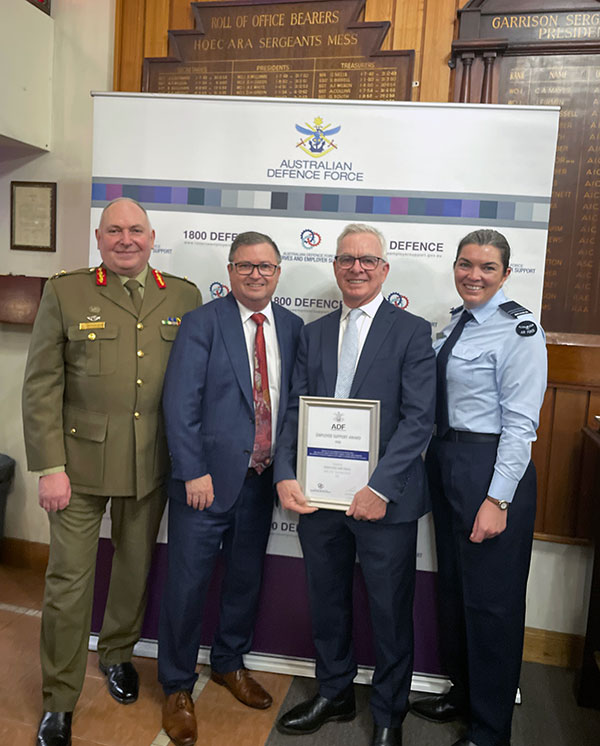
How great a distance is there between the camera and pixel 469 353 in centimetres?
192

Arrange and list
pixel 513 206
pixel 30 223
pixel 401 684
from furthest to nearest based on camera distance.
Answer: pixel 30 223
pixel 513 206
pixel 401 684

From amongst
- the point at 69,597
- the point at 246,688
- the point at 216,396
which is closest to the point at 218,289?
the point at 216,396

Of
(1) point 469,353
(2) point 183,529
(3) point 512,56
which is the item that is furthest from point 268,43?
(2) point 183,529

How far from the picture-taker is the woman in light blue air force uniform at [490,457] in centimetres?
183

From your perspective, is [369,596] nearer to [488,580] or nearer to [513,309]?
[488,580]

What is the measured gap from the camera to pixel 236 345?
2055 mm

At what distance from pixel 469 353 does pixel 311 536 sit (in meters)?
0.82

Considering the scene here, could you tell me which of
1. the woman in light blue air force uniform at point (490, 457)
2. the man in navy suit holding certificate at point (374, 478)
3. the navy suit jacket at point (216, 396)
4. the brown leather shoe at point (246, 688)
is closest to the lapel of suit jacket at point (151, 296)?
the navy suit jacket at point (216, 396)

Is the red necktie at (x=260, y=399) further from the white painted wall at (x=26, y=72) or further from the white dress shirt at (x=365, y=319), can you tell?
the white painted wall at (x=26, y=72)

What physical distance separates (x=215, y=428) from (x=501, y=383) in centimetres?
95

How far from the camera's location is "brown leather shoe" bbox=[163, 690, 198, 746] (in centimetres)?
203

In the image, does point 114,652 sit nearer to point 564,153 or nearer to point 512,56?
point 564,153

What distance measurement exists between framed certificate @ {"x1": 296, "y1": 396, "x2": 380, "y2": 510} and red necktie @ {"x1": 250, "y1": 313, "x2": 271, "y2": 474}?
17cm

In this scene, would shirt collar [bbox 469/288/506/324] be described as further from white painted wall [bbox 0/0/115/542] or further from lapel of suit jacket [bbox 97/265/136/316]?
white painted wall [bbox 0/0/115/542]
